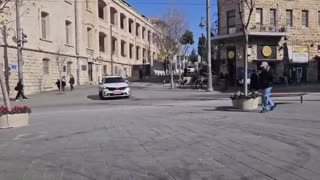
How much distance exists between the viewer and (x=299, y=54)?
1928 inches

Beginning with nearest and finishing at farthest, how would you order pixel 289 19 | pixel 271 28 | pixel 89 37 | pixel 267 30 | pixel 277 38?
pixel 267 30 < pixel 271 28 < pixel 277 38 < pixel 289 19 < pixel 89 37

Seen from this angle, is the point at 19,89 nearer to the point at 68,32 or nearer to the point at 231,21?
the point at 68,32

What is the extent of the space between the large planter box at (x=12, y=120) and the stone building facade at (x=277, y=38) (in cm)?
3377

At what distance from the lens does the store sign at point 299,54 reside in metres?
48.9

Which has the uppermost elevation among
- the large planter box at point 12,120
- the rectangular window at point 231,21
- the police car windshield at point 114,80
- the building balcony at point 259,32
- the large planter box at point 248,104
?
the rectangular window at point 231,21

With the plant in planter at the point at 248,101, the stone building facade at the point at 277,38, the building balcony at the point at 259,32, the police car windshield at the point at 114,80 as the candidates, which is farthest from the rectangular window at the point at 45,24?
the plant in planter at the point at 248,101

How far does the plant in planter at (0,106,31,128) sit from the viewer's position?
50.7 feet

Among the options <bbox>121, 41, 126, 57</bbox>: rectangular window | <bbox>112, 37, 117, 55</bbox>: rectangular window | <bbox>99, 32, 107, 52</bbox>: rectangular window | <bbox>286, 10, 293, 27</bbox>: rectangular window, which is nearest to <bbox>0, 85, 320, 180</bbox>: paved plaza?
<bbox>286, 10, 293, 27</bbox>: rectangular window

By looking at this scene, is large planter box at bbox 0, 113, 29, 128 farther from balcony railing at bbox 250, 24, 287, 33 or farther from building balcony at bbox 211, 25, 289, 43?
balcony railing at bbox 250, 24, 287, 33

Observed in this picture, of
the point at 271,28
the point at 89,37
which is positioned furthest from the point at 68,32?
the point at 271,28

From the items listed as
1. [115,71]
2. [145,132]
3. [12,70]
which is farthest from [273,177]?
[115,71]

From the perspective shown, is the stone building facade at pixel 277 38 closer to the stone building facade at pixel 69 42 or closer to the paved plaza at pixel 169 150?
the stone building facade at pixel 69 42

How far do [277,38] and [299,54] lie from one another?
9.10 ft

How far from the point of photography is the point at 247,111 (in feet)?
57.6
